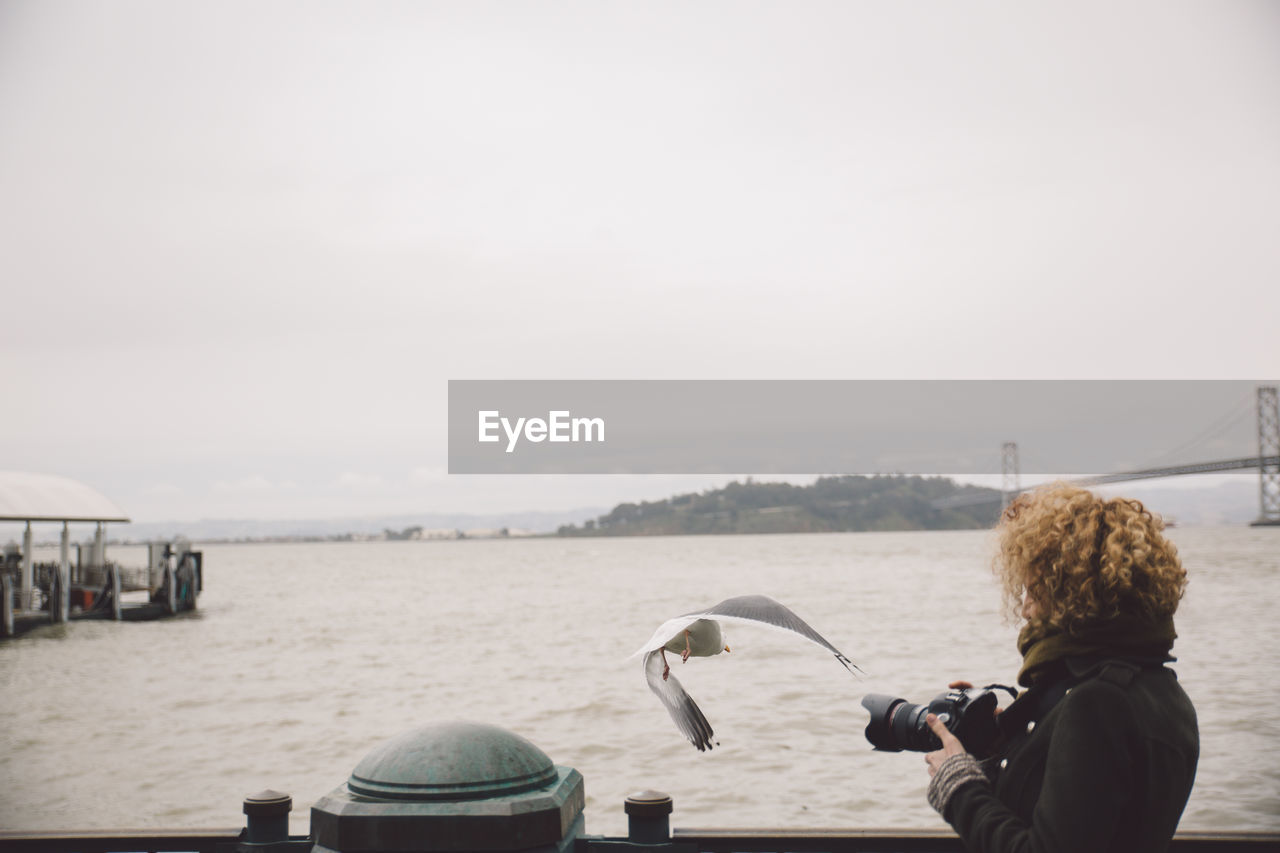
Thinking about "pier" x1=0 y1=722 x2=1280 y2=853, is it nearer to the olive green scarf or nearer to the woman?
the woman

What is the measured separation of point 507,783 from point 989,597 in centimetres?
4258

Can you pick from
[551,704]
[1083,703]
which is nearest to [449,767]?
[1083,703]

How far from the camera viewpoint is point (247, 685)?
2120 cm

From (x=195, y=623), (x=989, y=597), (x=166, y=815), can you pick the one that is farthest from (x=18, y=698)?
(x=989, y=597)

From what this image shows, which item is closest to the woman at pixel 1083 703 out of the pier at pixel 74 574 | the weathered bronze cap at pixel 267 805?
the weathered bronze cap at pixel 267 805

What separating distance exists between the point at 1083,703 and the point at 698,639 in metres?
0.97

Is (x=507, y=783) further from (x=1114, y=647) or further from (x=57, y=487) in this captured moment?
(x=57, y=487)

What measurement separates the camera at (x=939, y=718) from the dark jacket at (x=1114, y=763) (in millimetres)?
165

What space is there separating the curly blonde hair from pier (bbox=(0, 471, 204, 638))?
29.2 meters

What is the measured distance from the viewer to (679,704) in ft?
7.28

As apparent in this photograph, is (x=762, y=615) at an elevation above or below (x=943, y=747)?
above

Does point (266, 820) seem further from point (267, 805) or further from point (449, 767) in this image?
point (449, 767)

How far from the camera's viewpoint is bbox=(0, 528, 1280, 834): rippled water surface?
1084 cm

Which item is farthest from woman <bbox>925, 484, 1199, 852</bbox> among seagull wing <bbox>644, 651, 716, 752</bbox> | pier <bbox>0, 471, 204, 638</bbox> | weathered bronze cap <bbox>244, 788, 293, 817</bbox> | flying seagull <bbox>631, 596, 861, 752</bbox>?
pier <bbox>0, 471, 204, 638</bbox>
